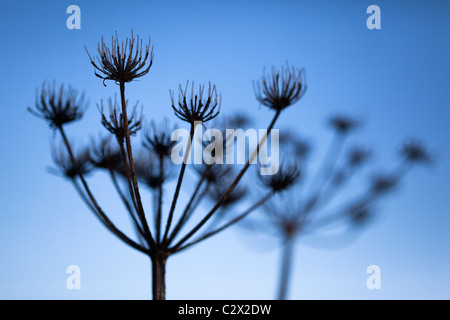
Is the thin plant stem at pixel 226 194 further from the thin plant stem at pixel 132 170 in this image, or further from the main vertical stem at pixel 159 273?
the thin plant stem at pixel 132 170

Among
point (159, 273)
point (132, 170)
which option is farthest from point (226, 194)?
point (159, 273)

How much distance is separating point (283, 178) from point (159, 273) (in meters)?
1.57

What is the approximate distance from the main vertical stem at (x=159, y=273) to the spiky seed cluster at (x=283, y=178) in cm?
135

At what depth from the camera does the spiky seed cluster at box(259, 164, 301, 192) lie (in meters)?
5.28

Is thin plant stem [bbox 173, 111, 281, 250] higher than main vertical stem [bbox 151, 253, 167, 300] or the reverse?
higher

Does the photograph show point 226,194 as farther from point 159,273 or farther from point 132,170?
point 159,273

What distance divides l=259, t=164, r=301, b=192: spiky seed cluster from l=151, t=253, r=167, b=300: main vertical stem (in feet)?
4.43

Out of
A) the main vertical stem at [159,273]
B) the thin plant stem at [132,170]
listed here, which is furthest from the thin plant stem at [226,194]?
the thin plant stem at [132,170]

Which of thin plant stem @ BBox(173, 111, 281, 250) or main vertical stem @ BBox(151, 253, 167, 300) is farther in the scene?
main vertical stem @ BBox(151, 253, 167, 300)

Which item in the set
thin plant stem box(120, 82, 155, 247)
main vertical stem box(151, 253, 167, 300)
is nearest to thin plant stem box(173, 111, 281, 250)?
main vertical stem box(151, 253, 167, 300)

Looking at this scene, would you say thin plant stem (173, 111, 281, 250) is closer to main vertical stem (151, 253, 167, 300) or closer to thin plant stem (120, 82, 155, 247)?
main vertical stem (151, 253, 167, 300)
